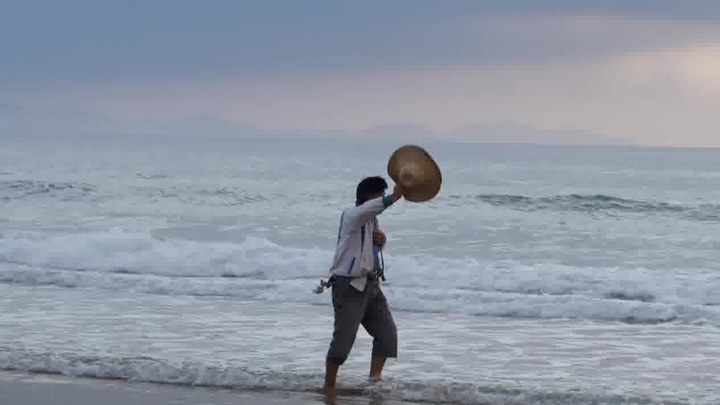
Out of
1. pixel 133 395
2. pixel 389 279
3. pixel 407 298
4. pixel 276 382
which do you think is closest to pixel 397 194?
pixel 276 382

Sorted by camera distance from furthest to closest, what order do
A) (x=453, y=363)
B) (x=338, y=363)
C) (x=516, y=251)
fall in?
(x=516, y=251) → (x=453, y=363) → (x=338, y=363)

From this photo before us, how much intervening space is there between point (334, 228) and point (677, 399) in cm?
1955

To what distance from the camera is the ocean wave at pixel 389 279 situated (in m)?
13.4

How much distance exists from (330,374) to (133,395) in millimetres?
1401

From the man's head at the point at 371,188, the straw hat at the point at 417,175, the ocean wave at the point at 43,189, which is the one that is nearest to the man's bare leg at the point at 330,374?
the man's head at the point at 371,188

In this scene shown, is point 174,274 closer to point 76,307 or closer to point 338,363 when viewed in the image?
point 76,307

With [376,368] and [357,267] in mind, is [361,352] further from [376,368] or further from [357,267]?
[357,267]

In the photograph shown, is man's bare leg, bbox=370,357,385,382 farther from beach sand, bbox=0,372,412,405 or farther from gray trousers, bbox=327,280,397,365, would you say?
beach sand, bbox=0,372,412,405

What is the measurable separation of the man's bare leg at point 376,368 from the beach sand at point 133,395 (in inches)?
13.0

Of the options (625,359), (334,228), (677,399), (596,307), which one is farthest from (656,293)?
(334,228)

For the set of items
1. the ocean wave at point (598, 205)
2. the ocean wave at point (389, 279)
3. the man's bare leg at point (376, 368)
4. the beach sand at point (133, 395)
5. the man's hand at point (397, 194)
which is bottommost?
the beach sand at point (133, 395)

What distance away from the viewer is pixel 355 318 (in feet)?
27.1

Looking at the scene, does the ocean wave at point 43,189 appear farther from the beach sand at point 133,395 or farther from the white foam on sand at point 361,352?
the beach sand at point 133,395

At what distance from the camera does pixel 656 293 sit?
1529 cm
